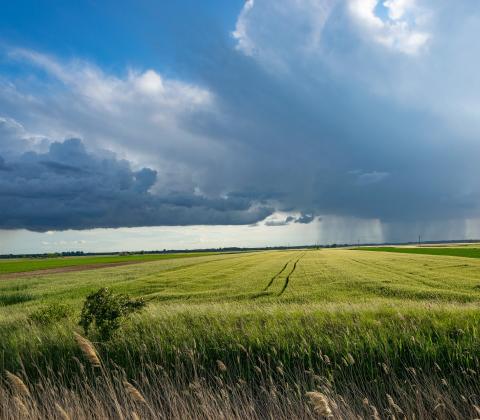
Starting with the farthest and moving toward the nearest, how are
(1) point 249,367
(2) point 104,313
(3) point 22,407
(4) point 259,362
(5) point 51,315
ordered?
1. (5) point 51,315
2. (2) point 104,313
3. (4) point 259,362
4. (1) point 249,367
5. (3) point 22,407

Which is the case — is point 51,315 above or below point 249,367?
below

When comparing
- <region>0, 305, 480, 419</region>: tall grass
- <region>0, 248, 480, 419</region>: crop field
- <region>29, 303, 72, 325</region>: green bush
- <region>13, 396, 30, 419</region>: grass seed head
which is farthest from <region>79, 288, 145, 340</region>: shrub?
<region>13, 396, 30, 419</region>: grass seed head

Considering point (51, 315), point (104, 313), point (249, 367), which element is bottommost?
point (51, 315)

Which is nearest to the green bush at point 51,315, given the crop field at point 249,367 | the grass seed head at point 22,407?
the crop field at point 249,367

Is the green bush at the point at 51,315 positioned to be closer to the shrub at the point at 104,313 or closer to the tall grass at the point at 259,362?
the tall grass at the point at 259,362

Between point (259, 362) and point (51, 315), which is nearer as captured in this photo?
point (259, 362)

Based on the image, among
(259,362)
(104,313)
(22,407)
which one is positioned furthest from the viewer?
(104,313)

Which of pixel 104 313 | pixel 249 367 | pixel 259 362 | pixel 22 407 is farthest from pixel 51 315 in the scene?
pixel 22 407

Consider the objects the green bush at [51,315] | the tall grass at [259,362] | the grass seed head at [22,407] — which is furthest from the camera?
the green bush at [51,315]

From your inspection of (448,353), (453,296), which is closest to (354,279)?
(453,296)

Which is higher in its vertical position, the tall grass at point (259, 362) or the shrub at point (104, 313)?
the shrub at point (104, 313)

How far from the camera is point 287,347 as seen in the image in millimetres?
8594

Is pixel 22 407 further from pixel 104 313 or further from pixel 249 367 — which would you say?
pixel 104 313

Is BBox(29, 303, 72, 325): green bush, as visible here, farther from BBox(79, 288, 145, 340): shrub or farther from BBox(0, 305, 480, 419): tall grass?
BBox(79, 288, 145, 340): shrub
